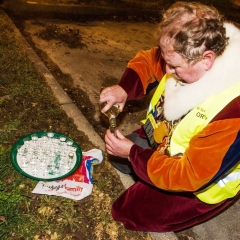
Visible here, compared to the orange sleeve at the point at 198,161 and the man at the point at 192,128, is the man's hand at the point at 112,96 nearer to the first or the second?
the man at the point at 192,128

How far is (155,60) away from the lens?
2.56 meters

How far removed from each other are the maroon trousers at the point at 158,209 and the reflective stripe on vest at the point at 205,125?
0.13m

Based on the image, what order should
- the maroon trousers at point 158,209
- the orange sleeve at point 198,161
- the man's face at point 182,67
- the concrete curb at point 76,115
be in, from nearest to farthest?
the orange sleeve at point 198,161 → the man's face at point 182,67 → the maroon trousers at point 158,209 → the concrete curb at point 76,115

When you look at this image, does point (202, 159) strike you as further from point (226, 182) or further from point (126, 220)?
point (126, 220)

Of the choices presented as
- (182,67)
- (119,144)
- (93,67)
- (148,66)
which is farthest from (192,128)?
(93,67)

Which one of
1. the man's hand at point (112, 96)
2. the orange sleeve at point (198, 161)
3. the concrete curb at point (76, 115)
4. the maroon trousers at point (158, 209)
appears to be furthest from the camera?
the concrete curb at point (76, 115)

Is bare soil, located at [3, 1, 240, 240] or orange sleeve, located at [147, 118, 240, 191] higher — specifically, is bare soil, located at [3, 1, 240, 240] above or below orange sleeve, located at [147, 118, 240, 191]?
below

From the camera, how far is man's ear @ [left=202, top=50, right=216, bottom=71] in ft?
5.58

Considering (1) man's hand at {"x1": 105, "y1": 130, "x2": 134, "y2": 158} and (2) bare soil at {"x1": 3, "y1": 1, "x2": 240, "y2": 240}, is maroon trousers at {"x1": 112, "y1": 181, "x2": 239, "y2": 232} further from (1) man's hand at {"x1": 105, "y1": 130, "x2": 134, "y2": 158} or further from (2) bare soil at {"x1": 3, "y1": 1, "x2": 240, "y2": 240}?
(1) man's hand at {"x1": 105, "y1": 130, "x2": 134, "y2": 158}

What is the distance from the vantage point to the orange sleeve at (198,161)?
1654mm

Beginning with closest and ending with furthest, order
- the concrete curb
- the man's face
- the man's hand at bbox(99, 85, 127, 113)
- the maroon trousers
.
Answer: the man's face < the maroon trousers < the man's hand at bbox(99, 85, 127, 113) < the concrete curb

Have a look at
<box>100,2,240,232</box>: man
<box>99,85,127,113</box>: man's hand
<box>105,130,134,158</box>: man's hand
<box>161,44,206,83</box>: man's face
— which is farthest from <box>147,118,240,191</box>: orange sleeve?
<box>99,85,127,113</box>: man's hand

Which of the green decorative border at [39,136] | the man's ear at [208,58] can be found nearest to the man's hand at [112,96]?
the green decorative border at [39,136]

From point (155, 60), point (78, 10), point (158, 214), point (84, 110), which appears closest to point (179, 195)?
point (158, 214)
